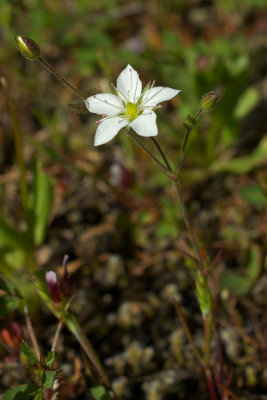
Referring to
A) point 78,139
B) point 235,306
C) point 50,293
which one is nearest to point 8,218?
point 78,139

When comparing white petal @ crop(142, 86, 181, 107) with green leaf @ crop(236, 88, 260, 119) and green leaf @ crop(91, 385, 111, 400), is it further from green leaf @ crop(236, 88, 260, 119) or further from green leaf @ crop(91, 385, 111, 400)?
green leaf @ crop(236, 88, 260, 119)

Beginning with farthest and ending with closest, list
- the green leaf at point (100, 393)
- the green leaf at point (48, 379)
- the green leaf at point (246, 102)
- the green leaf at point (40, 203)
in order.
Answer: the green leaf at point (246, 102) → the green leaf at point (40, 203) → the green leaf at point (100, 393) → the green leaf at point (48, 379)

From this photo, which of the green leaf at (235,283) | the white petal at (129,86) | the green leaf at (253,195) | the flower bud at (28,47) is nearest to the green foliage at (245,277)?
the green leaf at (235,283)

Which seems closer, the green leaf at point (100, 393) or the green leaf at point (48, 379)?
the green leaf at point (48, 379)

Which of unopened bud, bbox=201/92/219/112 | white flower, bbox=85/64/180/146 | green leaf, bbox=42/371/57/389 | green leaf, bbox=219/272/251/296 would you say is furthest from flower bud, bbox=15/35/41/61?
green leaf, bbox=219/272/251/296

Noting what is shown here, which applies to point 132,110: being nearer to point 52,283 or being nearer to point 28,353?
point 52,283

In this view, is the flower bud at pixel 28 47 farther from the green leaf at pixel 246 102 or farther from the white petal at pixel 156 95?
the green leaf at pixel 246 102

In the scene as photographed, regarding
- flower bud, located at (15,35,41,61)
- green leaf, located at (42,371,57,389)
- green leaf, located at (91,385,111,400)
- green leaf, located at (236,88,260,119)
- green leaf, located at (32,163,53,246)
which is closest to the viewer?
green leaf, located at (42,371,57,389)
